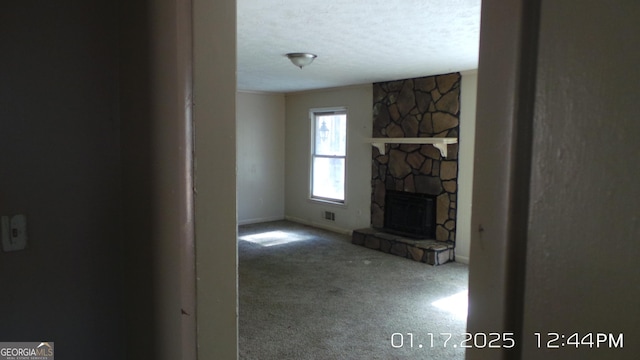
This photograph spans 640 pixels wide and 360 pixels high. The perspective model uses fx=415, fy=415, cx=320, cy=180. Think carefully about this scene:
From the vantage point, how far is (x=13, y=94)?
119 cm

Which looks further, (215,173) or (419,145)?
(419,145)

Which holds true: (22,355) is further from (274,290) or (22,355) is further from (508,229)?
(274,290)

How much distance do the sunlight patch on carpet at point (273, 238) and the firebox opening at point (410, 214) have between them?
131 centimetres

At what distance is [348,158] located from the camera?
657 cm

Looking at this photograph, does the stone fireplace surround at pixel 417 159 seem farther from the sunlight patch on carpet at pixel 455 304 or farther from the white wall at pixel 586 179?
the white wall at pixel 586 179

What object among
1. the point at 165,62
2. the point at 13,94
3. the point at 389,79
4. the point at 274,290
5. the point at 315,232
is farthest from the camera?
the point at 315,232

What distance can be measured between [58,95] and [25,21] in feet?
0.71

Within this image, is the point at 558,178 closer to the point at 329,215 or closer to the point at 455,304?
the point at 455,304

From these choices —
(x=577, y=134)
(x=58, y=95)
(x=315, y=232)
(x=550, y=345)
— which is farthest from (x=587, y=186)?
(x=315, y=232)

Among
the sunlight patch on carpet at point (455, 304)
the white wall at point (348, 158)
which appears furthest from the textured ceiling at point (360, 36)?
the sunlight patch on carpet at point (455, 304)

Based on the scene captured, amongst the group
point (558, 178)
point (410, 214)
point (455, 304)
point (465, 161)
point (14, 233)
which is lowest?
point (455, 304)

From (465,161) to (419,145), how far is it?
69 centimetres

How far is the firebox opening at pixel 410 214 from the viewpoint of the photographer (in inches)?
213

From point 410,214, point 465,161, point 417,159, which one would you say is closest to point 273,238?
point 410,214
